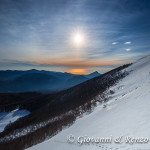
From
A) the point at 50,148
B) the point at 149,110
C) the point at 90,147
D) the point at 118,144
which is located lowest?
the point at 50,148

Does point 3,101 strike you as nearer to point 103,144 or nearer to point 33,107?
point 33,107

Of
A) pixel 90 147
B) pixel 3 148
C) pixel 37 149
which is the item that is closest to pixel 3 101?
pixel 3 148

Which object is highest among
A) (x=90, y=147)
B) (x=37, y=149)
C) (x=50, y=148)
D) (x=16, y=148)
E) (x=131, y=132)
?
(x=131, y=132)

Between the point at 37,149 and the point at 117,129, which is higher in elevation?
the point at 117,129

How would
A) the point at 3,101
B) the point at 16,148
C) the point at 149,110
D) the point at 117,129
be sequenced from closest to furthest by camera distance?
the point at 117,129 < the point at 149,110 < the point at 16,148 < the point at 3,101

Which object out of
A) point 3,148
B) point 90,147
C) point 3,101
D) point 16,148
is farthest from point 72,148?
point 3,101

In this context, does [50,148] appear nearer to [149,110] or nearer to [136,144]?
[136,144]

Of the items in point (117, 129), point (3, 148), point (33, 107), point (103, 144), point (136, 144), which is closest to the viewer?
point (136, 144)

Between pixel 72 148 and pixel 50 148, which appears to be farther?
pixel 50 148

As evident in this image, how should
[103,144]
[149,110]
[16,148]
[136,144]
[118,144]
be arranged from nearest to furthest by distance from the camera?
[136,144]
[118,144]
[103,144]
[149,110]
[16,148]
